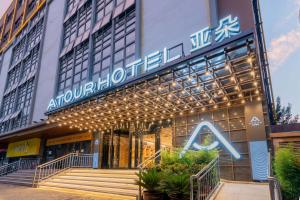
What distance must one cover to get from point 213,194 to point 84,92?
10056mm

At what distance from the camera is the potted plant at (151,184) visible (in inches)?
276

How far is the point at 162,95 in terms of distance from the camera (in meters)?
12.0

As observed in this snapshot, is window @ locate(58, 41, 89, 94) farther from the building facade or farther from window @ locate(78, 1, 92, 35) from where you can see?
window @ locate(78, 1, 92, 35)

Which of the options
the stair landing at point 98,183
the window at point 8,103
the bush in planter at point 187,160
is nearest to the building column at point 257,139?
the bush in planter at point 187,160

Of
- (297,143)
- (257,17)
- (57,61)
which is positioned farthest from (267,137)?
(57,61)

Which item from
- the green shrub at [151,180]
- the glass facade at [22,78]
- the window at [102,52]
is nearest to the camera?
the green shrub at [151,180]

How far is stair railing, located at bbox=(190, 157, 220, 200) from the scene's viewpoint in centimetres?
606

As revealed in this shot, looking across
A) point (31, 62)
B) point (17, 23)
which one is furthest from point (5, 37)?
point (31, 62)

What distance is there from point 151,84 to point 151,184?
16.4ft

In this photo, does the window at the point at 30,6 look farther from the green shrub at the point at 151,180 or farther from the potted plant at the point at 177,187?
the potted plant at the point at 177,187

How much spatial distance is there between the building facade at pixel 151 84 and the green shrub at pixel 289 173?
143 inches

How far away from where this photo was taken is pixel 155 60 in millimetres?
11227

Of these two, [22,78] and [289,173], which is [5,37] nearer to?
[22,78]

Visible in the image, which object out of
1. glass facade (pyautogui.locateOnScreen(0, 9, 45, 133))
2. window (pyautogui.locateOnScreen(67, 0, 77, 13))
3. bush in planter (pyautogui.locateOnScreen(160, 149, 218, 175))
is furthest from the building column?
glass facade (pyautogui.locateOnScreen(0, 9, 45, 133))
